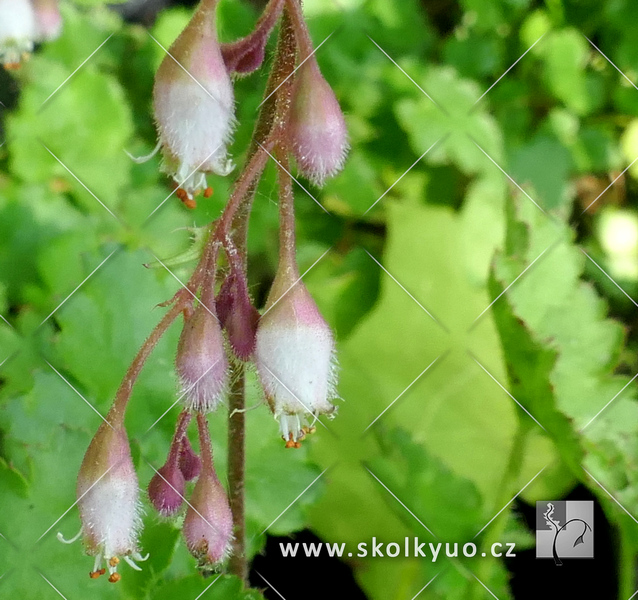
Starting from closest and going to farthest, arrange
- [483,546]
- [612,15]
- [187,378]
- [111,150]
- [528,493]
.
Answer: [187,378], [483,546], [528,493], [111,150], [612,15]

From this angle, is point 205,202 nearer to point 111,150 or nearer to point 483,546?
point 111,150

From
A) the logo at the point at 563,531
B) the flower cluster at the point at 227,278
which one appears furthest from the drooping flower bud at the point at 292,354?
the logo at the point at 563,531

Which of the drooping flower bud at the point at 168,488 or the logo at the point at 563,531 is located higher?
the logo at the point at 563,531

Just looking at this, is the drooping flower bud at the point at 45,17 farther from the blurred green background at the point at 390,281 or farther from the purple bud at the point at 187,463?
the purple bud at the point at 187,463

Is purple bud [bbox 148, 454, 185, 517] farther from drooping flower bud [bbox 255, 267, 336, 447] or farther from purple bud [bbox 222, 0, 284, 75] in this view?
purple bud [bbox 222, 0, 284, 75]

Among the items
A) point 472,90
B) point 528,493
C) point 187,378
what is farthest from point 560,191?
point 187,378

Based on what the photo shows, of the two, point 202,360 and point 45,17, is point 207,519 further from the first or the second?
point 45,17
